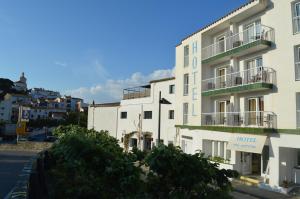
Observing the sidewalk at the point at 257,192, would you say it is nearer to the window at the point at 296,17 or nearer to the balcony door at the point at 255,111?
the balcony door at the point at 255,111

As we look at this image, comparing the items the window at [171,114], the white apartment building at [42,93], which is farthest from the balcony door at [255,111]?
the white apartment building at [42,93]

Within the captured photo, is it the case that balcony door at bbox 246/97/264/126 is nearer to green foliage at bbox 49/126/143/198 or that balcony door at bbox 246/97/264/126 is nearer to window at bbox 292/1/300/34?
window at bbox 292/1/300/34

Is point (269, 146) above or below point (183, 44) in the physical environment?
below

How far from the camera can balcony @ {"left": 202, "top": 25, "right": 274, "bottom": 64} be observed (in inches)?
803

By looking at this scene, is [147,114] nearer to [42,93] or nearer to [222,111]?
[222,111]

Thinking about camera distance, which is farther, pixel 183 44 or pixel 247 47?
pixel 183 44

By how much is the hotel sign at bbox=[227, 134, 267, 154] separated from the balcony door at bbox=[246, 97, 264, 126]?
4.20 feet

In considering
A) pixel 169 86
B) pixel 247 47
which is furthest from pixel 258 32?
pixel 169 86

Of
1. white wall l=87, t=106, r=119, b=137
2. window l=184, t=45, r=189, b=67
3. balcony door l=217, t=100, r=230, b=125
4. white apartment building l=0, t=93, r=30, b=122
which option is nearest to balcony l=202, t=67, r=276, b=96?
balcony door l=217, t=100, r=230, b=125

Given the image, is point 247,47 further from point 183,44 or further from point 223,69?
point 183,44

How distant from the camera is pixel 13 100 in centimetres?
11881

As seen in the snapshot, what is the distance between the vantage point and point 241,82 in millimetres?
23078

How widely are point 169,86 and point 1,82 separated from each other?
350 ft

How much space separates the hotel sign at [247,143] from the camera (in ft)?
64.0
